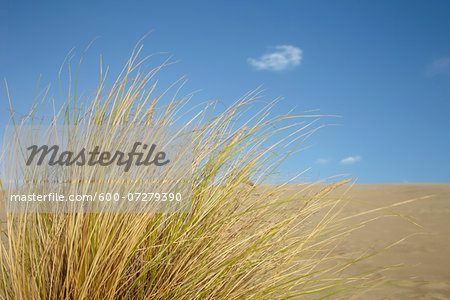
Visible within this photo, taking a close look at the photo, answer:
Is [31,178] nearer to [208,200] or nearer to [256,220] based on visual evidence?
[208,200]

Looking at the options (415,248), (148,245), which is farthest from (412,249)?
(148,245)

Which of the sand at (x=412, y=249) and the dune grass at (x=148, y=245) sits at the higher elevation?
the dune grass at (x=148, y=245)

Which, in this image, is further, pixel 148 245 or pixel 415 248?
pixel 415 248

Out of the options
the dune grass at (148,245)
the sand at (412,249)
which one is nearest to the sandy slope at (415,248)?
the sand at (412,249)

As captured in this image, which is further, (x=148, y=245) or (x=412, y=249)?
(x=412, y=249)

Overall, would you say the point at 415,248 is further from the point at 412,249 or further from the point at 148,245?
the point at 148,245

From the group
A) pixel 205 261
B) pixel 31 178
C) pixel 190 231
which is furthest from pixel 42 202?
pixel 205 261

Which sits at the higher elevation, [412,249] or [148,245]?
[148,245]

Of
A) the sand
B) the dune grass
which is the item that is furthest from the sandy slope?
the dune grass

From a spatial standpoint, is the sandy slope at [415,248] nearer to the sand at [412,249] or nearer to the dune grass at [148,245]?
the sand at [412,249]

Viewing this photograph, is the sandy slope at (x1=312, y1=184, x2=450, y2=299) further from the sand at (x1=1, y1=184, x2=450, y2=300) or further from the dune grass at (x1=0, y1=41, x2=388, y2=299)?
the dune grass at (x1=0, y1=41, x2=388, y2=299)

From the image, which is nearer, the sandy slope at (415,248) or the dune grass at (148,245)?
the dune grass at (148,245)

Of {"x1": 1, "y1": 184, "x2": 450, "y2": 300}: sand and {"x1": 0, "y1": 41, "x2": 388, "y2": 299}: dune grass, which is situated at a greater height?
{"x1": 0, "y1": 41, "x2": 388, "y2": 299}: dune grass

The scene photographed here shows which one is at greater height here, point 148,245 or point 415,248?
point 148,245
